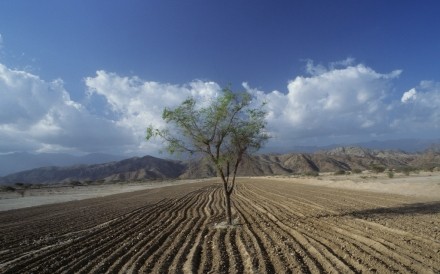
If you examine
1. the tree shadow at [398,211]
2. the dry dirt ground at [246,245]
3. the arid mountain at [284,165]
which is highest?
the arid mountain at [284,165]

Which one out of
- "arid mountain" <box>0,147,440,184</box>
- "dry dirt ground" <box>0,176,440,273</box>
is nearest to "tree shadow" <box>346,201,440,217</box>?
"dry dirt ground" <box>0,176,440,273</box>

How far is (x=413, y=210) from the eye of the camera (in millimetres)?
19156

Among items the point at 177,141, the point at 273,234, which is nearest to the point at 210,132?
the point at 177,141

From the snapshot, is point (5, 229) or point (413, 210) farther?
point (5, 229)

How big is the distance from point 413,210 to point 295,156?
494 ft

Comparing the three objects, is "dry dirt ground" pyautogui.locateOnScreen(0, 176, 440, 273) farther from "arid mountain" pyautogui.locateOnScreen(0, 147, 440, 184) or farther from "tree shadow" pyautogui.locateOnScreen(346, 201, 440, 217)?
"arid mountain" pyautogui.locateOnScreen(0, 147, 440, 184)

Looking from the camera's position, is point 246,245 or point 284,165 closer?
point 246,245

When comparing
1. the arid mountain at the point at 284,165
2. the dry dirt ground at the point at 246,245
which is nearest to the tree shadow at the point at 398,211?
the dry dirt ground at the point at 246,245

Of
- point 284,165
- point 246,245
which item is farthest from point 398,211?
point 284,165

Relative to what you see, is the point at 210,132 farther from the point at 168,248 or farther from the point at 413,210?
the point at 413,210

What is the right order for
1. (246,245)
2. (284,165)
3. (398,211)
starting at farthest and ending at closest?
(284,165), (398,211), (246,245)

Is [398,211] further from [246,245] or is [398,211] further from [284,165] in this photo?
[284,165]

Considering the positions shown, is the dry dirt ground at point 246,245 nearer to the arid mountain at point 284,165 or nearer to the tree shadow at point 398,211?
the tree shadow at point 398,211

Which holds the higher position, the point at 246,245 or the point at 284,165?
the point at 284,165
